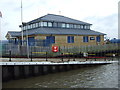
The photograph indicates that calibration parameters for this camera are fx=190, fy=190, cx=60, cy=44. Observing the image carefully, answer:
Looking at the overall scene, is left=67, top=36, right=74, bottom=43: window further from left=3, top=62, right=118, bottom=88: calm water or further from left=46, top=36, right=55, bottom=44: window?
left=3, top=62, right=118, bottom=88: calm water

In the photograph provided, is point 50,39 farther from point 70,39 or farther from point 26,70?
point 26,70

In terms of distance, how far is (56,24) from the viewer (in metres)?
43.5

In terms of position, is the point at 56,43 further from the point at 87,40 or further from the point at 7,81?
the point at 7,81

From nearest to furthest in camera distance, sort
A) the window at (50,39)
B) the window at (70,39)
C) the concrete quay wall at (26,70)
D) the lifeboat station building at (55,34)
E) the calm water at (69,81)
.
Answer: the calm water at (69,81), the concrete quay wall at (26,70), the lifeboat station building at (55,34), the window at (50,39), the window at (70,39)

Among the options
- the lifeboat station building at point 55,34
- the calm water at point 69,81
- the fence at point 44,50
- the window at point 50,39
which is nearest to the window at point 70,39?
the lifeboat station building at point 55,34

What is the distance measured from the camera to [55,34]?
3803 centimetres

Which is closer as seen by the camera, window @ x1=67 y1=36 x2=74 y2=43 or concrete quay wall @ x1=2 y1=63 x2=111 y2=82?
concrete quay wall @ x1=2 y1=63 x2=111 y2=82

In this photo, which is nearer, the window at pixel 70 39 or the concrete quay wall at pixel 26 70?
the concrete quay wall at pixel 26 70

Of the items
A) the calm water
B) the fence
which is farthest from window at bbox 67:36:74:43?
the calm water

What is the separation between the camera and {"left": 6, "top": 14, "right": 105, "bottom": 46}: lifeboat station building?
36.2m

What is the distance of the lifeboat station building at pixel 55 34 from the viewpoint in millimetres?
36156

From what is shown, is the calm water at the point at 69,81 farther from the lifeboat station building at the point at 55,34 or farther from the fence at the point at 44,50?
the lifeboat station building at the point at 55,34

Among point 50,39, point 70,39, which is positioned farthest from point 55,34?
point 70,39

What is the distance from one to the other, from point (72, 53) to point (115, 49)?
1568 cm
